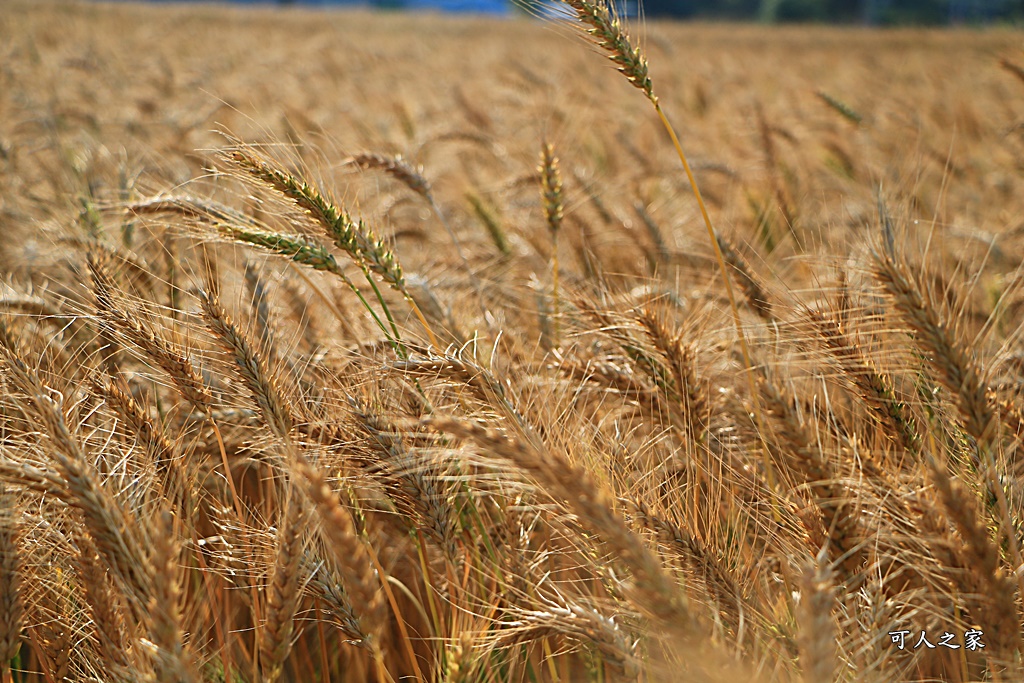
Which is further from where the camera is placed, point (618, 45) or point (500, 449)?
point (618, 45)

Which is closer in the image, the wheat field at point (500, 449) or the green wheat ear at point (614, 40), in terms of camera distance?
the wheat field at point (500, 449)

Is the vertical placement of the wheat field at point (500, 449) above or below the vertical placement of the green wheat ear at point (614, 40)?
below

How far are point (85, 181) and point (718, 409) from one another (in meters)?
2.24

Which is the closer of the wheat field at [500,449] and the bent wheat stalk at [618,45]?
the wheat field at [500,449]

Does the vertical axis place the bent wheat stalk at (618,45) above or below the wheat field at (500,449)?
above

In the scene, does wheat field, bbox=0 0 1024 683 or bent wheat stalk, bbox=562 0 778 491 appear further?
bent wheat stalk, bbox=562 0 778 491

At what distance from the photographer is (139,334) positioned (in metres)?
1.20

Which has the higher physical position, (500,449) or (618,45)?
(618,45)

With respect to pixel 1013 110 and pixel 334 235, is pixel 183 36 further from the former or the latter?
pixel 334 235

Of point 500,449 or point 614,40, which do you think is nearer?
point 500,449

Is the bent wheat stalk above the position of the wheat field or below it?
above

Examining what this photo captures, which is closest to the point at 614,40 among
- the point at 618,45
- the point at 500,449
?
the point at 618,45

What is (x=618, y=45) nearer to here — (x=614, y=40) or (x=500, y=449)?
(x=614, y=40)

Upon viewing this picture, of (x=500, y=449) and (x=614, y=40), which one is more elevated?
(x=614, y=40)
